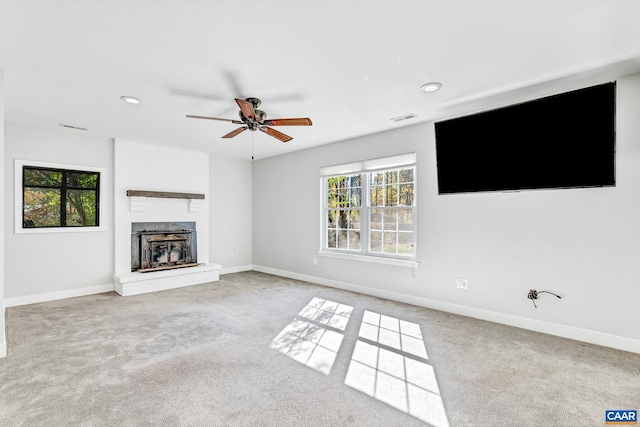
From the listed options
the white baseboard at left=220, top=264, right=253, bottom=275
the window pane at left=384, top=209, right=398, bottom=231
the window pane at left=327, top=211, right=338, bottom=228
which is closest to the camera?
the window pane at left=384, top=209, right=398, bottom=231

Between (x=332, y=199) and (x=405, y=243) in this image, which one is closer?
(x=405, y=243)

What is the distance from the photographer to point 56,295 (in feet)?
15.1

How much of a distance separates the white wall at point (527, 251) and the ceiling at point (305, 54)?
2.94 ft

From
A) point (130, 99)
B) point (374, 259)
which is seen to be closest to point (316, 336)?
point (374, 259)

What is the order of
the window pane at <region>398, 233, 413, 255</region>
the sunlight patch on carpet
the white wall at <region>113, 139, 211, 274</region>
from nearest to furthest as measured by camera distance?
the sunlight patch on carpet, the window pane at <region>398, 233, 413, 255</region>, the white wall at <region>113, 139, 211, 274</region>

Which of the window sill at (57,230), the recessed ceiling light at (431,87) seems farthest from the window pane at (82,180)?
the recessed ceiling light at (431,87)

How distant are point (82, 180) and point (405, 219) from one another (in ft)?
16.8

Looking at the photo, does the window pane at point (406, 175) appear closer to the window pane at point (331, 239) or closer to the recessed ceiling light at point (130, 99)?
the window pane at point (331, 239)

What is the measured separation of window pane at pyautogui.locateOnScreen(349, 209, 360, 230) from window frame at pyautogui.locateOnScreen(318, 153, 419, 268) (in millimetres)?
105

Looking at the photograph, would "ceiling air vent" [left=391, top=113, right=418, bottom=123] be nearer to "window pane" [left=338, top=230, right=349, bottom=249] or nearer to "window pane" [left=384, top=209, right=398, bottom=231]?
"window pane" [left=384, top=209, right=398, bottom=231]

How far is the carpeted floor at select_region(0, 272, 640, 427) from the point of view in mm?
1941

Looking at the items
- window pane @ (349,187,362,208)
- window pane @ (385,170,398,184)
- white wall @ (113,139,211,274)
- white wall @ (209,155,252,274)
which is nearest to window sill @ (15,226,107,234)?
white wall @ (113,139,211,274)

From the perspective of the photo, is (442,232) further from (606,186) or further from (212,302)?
(212,302)

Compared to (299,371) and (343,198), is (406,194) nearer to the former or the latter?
(343,198)
